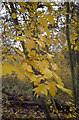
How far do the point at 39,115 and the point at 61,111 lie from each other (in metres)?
0.76

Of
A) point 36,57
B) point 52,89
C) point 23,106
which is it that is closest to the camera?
point 52,89

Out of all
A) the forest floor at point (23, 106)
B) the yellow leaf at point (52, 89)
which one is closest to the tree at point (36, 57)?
the yellow leaf at point (52, 89)

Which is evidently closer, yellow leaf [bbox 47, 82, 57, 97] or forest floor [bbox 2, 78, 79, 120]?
yellow leaf [bbox 47, 82, 57, 97]

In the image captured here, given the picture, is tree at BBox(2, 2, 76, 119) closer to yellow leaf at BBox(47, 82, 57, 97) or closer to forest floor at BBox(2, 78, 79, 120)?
yellow leaf at BBox(47, 82, 57, 97)

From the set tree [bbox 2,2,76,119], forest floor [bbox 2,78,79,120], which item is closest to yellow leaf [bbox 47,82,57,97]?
tree [bbox 2,2,76,119]

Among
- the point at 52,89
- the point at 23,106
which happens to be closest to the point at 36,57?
the point at 52,89

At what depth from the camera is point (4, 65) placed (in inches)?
30.7

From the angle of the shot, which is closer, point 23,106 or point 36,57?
point 36,57

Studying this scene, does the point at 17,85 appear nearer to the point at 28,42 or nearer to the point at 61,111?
the point at 61,111

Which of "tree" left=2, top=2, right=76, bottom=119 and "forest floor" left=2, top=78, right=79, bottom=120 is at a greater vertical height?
"tree" left=2, top=2, right=76, bottom=119

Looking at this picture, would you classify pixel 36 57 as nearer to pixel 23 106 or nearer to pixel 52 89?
pixel 52 89

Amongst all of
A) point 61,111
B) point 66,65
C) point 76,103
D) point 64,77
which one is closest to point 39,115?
point 61,111

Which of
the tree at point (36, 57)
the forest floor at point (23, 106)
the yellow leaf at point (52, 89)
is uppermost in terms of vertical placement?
the tree at point (36, 57)

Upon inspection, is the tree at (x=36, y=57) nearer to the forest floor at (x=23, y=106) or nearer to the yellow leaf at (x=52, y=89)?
the yellow leaf at (x=52, y=89)
